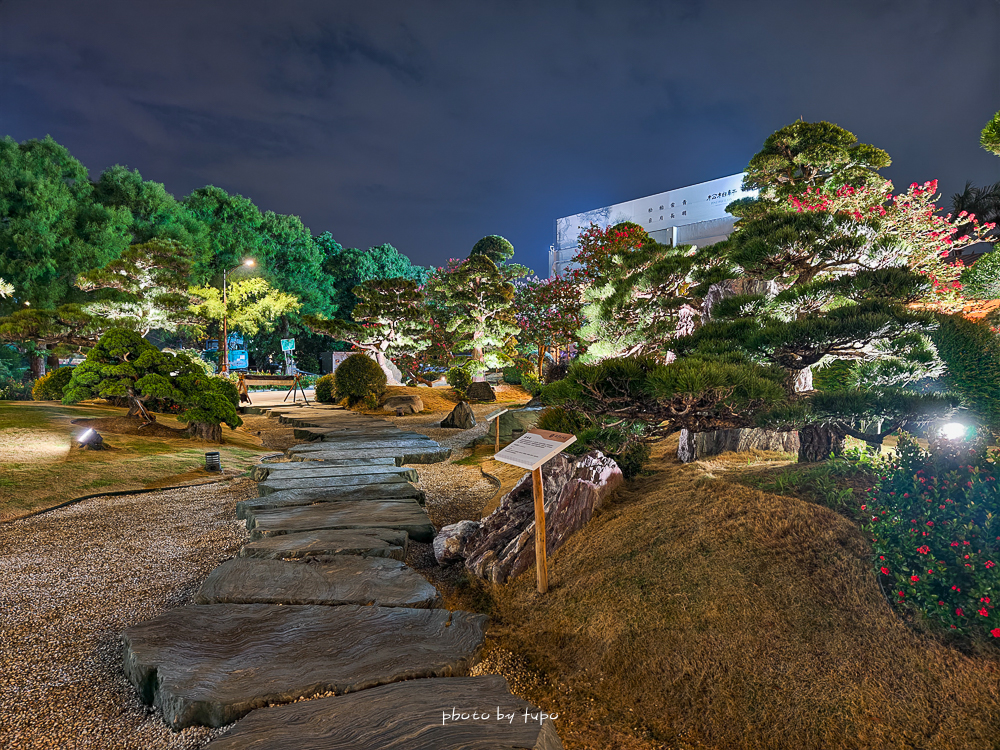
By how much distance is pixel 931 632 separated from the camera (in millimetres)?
1620

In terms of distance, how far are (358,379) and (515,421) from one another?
18.5ft

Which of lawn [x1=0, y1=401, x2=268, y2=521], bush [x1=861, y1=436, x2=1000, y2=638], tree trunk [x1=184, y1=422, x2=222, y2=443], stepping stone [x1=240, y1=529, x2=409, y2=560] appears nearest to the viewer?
bush [x1=861, y1=436, x2=1000, y2=638]

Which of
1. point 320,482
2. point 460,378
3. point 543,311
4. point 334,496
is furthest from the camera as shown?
point 543,311

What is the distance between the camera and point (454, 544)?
10.3 ft

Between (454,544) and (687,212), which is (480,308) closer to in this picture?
(454,544)

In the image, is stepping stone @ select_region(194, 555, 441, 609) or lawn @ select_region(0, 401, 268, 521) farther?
lawn @ select_region(0, 401, 268, 521)

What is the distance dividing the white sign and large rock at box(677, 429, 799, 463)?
1.65 metres

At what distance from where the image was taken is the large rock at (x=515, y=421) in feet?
23.7

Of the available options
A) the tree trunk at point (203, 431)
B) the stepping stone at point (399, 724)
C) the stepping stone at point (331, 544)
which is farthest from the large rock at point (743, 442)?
the tree trunk at point (203, 431)

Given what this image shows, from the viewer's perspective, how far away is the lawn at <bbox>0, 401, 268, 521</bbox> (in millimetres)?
4059

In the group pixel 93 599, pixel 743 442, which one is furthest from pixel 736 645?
pixel 93 599

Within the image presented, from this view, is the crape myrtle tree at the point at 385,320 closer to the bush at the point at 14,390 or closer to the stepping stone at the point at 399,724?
the bush at the point at 14,390

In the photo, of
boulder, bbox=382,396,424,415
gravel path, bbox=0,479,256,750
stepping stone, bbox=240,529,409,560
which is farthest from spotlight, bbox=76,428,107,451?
boulder, bbox=382,396,424,415

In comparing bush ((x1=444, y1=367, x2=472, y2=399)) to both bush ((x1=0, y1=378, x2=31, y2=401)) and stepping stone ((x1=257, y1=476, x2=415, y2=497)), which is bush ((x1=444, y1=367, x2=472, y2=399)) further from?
bush ((x1=0, y1=378, x2=31, y2=401))
